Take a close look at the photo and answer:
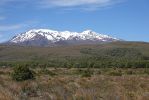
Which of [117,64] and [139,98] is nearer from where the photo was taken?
[139,98]

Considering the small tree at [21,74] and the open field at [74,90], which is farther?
the small tree at [21,74]

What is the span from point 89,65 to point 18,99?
102m

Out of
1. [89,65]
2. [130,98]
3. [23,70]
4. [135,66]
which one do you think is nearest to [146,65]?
[135,66]

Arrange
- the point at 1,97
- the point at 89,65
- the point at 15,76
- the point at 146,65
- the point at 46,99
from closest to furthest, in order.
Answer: the point at 1,97 → the point at 46,99 → the point at 15,76 → the point at 146,65 → the point at 89,65

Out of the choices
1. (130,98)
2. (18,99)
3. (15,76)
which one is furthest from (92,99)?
(15,76)

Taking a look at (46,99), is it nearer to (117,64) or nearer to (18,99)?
(18,99)

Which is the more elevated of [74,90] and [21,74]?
[74,90]

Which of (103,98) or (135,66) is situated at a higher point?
(103,98)

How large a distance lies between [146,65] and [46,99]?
310 feet

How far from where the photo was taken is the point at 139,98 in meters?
10.9

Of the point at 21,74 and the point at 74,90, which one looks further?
the point at 21,74

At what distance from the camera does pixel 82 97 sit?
11.1m

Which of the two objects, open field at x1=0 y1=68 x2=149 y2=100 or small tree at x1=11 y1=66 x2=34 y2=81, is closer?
open field at x1=0 y1=68 x2=149 y2=100

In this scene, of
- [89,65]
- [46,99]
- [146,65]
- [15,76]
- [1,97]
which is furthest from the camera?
[89,65]
